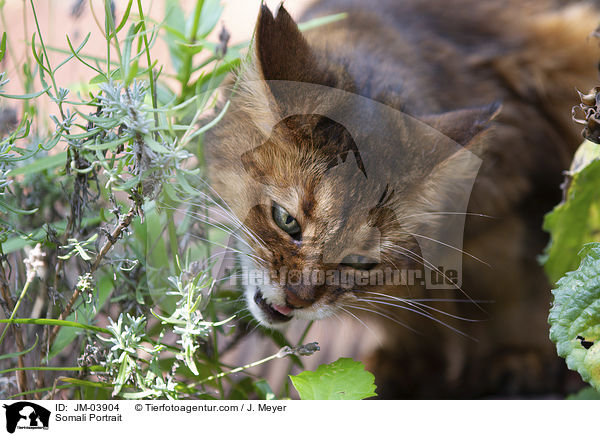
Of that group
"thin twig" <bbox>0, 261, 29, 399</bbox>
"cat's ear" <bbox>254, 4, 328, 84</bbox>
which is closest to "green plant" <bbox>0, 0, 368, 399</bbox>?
"thin twig" <bbox>0, 261, 29, 399</bbox>

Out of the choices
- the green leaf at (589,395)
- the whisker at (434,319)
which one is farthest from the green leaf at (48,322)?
the green leaf at (589,395)

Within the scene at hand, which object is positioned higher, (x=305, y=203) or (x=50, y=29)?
(x=50, y=29)

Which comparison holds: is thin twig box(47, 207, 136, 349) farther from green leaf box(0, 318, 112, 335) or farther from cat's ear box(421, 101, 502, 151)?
cat's ear box(421, 101, 502, 151)

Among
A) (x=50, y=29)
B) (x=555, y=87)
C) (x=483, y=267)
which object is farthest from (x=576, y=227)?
(x=50, y=29)

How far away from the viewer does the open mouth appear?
3.80ft

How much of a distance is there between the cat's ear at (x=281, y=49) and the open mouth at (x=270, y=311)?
1.52 ft

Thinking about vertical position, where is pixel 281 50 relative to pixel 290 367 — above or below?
above

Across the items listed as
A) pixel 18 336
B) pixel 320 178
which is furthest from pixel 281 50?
pixel 18 336

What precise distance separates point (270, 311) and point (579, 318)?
0.60 meters

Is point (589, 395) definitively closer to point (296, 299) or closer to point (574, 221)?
point (574, 221)

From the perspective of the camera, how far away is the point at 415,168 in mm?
1090

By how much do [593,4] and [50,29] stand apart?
Answer: 156cm
